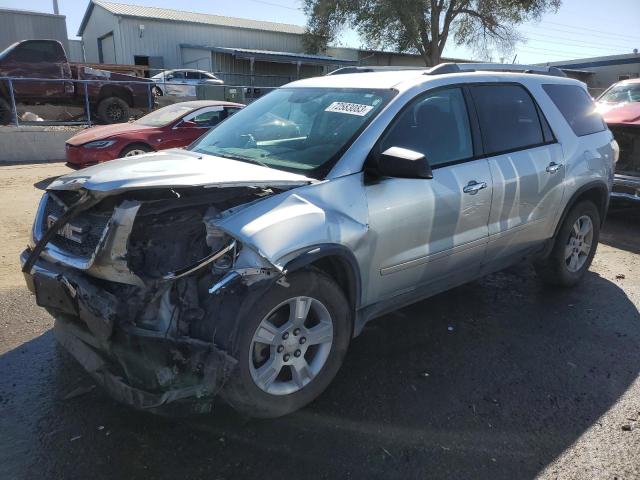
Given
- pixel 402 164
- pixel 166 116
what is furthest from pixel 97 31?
pixel 402 164

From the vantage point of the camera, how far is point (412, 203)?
124 inches

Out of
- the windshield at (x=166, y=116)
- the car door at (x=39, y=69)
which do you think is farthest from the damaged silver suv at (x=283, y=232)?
the car door at (x=39, y=69)

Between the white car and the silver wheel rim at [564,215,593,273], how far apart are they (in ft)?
56.2

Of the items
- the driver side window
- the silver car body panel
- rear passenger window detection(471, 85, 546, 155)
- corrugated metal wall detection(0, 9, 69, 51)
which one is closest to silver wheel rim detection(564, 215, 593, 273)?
the silver car body panel

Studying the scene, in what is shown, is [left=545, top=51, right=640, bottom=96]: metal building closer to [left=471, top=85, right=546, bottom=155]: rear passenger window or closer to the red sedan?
the red sedan

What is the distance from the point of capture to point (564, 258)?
466cm

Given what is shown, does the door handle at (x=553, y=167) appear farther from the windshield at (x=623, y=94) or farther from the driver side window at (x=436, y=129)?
the windshield at (x=623, y=94)

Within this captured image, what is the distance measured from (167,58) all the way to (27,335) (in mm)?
34339

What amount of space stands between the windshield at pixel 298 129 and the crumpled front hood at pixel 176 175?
8.0 inches

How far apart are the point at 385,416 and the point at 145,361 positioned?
133 cm

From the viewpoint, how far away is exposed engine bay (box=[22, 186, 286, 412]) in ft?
7.86

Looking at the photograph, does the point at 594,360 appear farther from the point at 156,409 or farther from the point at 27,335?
the point at 27,335

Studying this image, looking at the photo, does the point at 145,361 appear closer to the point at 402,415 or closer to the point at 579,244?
the point at 402,415

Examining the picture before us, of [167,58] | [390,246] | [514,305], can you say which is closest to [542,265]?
[514,305]
